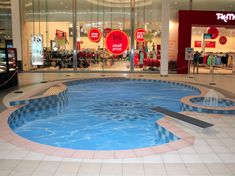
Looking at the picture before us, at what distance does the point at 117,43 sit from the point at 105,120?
3421mm

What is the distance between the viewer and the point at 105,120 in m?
7.29

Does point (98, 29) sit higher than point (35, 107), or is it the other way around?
point (98, 29)

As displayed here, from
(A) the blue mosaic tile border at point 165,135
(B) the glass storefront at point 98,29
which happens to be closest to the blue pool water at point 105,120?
(A) the blue mosaic tile border at point 165,135

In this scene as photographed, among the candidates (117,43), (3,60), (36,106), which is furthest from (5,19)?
(36,106)

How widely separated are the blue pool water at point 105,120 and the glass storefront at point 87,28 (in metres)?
5.85

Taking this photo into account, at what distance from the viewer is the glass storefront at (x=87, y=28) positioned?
16469mm

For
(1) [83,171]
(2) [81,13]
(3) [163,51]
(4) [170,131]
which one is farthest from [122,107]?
(2) [81,13]

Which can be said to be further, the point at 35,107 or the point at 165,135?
the point at 35,107

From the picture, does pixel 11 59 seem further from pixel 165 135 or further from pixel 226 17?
pixel 226 17

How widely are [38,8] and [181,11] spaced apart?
844cm

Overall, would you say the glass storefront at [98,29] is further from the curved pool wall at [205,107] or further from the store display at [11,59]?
the curved pool wall at [205,107]

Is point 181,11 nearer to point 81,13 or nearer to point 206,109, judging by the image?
point 81,13

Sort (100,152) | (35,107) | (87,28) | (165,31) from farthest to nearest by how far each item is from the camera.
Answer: (87,28) → (165,31) → (35,107) → (100,152)

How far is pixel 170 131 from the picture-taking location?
4.93 m
